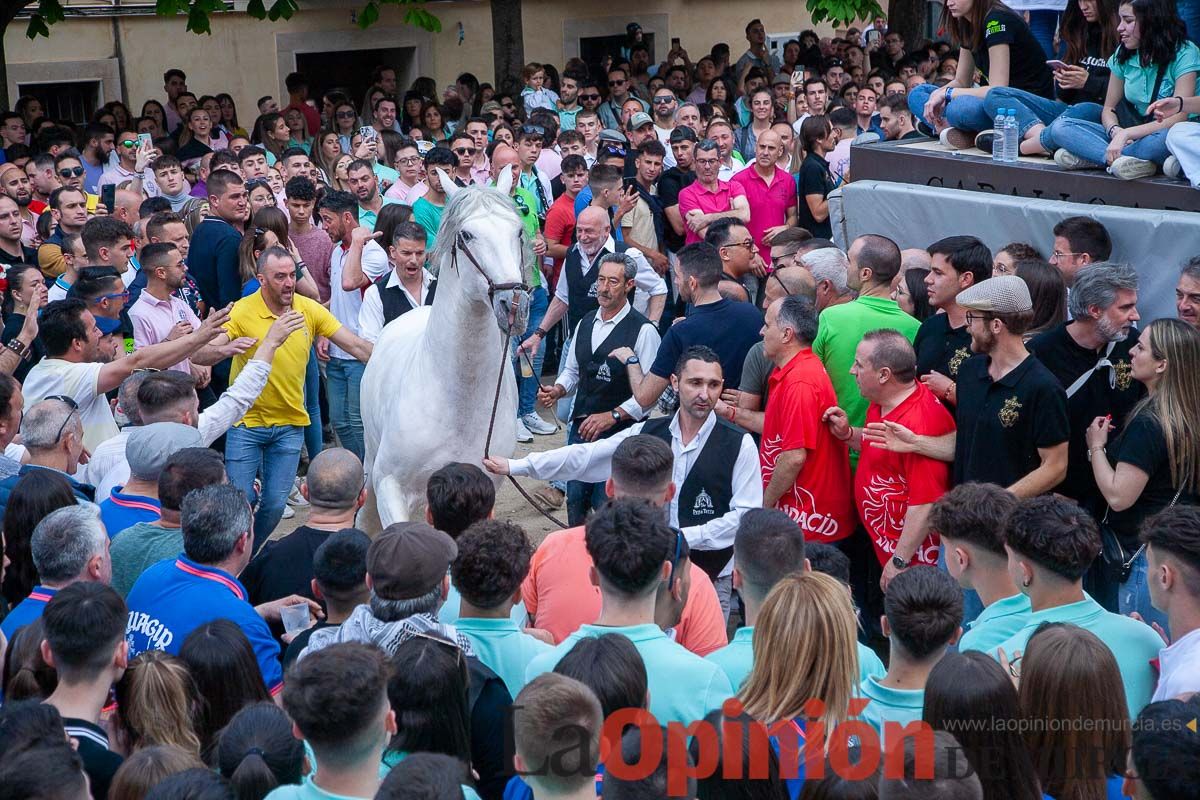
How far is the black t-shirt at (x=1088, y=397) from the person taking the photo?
18.2 ft

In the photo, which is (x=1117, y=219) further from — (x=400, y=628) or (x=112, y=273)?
(x=112, y=273)

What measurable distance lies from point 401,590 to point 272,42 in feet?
57.1

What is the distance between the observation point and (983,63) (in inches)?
344

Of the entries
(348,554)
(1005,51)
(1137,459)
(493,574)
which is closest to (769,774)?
(493,574)

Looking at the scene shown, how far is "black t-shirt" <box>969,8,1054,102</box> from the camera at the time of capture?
328 inches

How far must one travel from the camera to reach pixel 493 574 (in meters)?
3.88

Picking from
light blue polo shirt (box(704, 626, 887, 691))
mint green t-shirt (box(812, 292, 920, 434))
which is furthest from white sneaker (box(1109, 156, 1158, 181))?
light blue polo shirt (box(704, 626, 887, 691))

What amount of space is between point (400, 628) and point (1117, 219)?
14.5 ft

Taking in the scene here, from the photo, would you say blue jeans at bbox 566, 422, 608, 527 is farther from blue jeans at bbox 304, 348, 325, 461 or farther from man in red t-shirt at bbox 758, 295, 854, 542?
blue jeans at bbox 304, 348, 325, 461

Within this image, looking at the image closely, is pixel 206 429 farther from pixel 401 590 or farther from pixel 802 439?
pixel 401 590

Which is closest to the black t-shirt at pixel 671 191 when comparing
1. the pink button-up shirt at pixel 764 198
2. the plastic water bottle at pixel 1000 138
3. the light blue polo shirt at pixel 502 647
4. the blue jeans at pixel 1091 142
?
the pink button-up shirt at pixel 764 198

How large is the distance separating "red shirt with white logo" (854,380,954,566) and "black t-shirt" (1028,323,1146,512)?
50cm

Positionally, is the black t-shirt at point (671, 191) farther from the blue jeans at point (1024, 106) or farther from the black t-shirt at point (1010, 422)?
the black t-shirt at point (1010, 422)

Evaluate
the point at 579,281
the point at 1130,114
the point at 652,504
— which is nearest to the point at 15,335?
the point at 579,281
